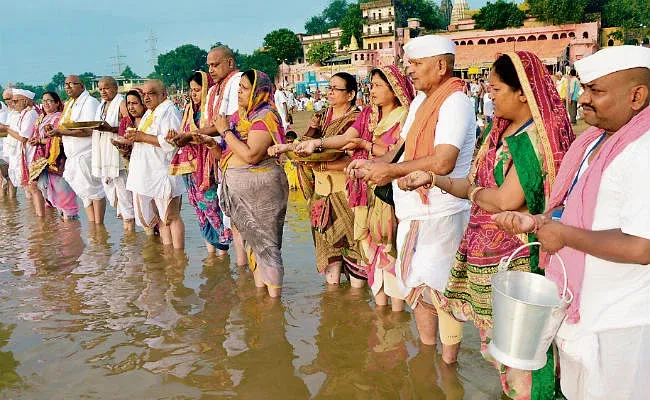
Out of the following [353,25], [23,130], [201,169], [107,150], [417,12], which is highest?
[417,12]

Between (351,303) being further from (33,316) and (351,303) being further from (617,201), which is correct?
(617,201)

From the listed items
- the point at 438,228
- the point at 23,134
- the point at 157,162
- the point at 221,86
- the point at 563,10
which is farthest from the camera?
the point at 563,10

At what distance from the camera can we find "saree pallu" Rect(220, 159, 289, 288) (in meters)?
4.29

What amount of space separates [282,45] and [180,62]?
33.8 metres

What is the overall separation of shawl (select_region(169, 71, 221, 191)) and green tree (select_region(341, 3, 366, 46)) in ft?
232

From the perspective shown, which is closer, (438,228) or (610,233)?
(610,233)

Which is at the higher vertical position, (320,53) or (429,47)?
(320,53)

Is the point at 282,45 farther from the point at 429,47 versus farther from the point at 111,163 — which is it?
the point at 429,47

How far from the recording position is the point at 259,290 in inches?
185

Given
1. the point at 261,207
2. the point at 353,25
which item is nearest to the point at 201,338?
the point at 261,207

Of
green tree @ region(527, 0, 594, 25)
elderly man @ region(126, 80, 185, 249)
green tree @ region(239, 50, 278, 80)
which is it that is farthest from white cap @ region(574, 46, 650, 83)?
green tree @ region(239, 50, 278, 80)

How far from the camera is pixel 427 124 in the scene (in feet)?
9.48

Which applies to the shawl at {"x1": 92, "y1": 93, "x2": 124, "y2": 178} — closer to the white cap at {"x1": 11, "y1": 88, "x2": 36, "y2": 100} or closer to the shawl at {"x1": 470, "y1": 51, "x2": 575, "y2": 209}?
the white cap at {"x1": 11, "y1": 88, "x2": 36, "y2": 100}

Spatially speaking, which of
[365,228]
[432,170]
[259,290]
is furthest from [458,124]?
[259,290]
